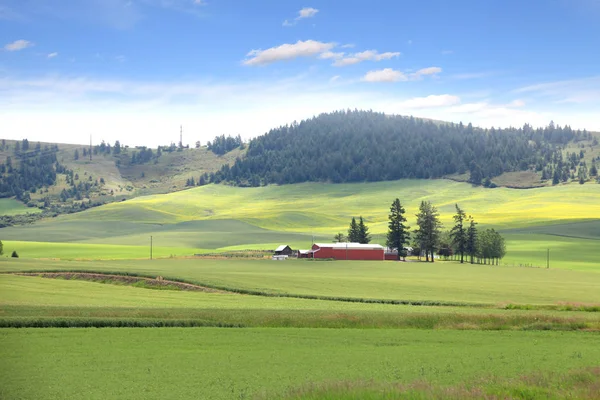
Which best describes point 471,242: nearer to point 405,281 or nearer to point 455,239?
point 455,239

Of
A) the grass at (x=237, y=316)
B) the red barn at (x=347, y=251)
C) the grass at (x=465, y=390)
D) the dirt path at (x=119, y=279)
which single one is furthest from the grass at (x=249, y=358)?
the red barn at (x=347, y=251)

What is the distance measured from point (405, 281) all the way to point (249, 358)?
4799cm

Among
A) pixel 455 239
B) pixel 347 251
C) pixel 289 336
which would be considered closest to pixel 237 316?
pixel 289 336

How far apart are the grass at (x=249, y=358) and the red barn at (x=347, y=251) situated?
8702 centimetres

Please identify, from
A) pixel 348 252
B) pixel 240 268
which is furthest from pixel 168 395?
pixel 348 252

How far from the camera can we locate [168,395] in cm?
2142

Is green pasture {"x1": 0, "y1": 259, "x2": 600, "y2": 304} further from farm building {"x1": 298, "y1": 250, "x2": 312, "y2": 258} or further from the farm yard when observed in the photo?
farm building {"x1": 298, "y1": 250, "x2": 312, "y2": 258}

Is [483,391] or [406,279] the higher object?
[483,391]

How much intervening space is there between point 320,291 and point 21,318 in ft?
103

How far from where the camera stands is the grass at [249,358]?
73.8 feet

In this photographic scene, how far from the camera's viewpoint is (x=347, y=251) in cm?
12425

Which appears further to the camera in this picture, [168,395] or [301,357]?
[301,357]

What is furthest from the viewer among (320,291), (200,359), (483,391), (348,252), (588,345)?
(348,252)

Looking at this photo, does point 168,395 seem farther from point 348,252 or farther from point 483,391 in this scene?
point 348,252
